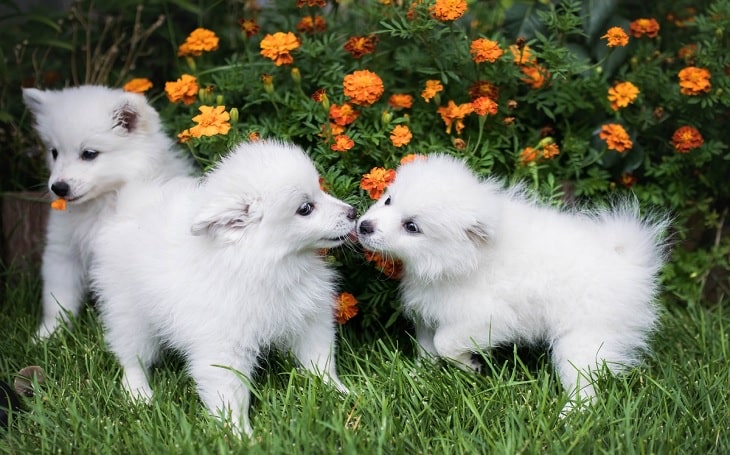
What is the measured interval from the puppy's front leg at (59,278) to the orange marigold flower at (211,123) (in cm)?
Answer: 106

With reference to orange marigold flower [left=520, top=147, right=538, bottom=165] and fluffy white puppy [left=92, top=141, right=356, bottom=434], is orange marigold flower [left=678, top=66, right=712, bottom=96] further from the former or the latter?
fluffy white puppy [left=92, top=141, right=356, bottom=434]

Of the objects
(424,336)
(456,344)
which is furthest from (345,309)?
(456,344)

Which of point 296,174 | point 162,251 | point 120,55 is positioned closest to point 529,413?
point 296,174

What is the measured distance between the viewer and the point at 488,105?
351cm

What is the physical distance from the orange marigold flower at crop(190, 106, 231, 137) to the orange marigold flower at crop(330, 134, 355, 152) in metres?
0.48

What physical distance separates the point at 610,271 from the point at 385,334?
1.11 meters

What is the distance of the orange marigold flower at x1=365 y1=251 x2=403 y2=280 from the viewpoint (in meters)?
3.37

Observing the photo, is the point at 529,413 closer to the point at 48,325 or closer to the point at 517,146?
the point at 517,146

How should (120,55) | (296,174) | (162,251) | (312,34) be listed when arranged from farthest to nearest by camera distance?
(120,55) < (312,34) < (162,251) < (296,174)

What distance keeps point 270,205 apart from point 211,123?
752 millimetres

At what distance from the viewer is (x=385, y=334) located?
368 centimetres

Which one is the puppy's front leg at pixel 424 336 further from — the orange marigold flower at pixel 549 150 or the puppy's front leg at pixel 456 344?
the orange marigold flower at pixel 549 150

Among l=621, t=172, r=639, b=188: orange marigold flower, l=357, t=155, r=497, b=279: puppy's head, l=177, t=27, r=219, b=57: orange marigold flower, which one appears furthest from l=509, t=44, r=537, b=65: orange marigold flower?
l=177, t=27, r=219, b=57: orange marigold flower

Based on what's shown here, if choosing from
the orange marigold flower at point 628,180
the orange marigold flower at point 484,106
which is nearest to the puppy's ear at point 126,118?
the orange marigold flower at point 484,106
